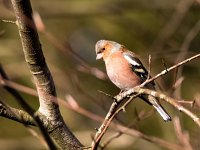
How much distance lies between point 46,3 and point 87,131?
2023 millimetres

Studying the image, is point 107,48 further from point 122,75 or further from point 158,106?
point 158,106

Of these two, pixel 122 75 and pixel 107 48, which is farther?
pixel 107 48

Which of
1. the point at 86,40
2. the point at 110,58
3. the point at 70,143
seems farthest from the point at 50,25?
the point at 70,143

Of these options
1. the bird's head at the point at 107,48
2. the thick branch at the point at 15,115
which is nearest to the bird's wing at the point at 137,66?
the bird's head at the point at 107,48

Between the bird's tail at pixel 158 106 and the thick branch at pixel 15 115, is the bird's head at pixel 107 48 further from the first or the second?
the thick branch at pixel 15 115

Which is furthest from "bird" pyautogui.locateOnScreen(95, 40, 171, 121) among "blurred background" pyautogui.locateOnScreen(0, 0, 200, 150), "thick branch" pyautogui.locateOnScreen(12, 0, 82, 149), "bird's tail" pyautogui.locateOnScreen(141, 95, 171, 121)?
"blurred background" pyautogui.locateOnScreen(0, 0, 200, 150)

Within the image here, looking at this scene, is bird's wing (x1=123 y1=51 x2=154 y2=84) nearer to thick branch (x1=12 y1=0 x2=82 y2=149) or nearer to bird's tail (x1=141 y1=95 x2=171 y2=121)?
bird's tail (x1=141 y1=95 x2=171 y2=121)

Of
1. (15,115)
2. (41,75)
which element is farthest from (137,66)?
(15,115)

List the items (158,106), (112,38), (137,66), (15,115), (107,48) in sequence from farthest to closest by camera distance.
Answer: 1. (112,38)
2. (107,48)
3. (137,66)
4. (158,106)
5. (15,115)

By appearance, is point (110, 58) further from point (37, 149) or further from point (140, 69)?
point (37, 149)

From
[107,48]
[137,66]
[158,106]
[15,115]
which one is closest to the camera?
[15,115]

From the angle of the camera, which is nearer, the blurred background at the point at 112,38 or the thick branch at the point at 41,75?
the thick branch at the point at 41,75

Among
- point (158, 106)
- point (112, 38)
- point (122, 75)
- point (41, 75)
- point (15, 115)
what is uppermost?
point (41, 75)

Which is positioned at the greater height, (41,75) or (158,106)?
(41,75)
